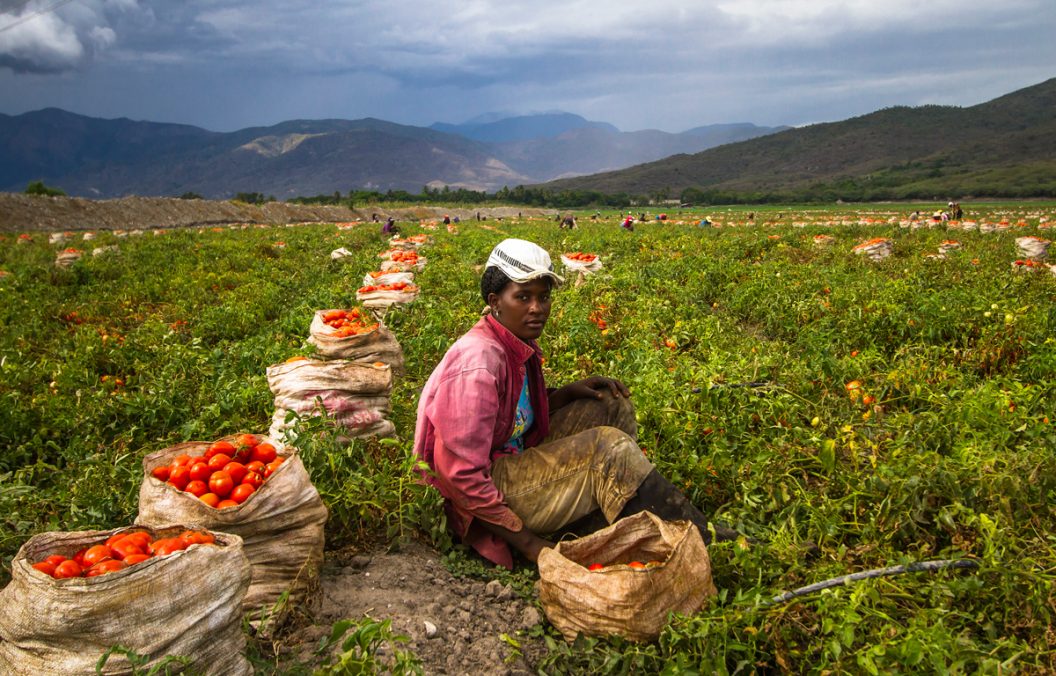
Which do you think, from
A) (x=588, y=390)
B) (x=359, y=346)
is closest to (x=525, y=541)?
(x=588, y=390)

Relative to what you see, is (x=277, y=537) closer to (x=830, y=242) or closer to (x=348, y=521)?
(x=348, y=521)

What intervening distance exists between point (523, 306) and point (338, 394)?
5.31ft

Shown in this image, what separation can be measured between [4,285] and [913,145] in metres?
148

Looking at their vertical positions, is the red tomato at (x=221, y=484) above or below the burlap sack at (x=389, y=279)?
below

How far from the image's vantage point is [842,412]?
4105mm

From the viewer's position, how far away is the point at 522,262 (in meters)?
2.96

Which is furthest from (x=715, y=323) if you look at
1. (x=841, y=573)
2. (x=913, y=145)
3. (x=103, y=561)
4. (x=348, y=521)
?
(x=913, y=145)

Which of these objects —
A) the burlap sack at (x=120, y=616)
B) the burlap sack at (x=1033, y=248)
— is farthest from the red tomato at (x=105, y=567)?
the burlap sack at (x=1033, y=248)

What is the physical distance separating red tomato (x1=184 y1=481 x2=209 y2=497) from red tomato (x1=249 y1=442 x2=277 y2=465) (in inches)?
12.4

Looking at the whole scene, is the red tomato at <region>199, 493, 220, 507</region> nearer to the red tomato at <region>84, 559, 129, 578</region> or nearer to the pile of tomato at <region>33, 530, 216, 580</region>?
the pile of tomato at <region>33, 530, 216, 580</region>

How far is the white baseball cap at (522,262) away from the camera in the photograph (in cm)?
295

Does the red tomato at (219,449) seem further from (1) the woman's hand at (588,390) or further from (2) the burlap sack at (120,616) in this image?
(1) the woman's hand at (588,390)

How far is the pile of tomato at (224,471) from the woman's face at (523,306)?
1253mm

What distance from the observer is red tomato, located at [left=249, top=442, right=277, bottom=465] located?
3029 millimetres
